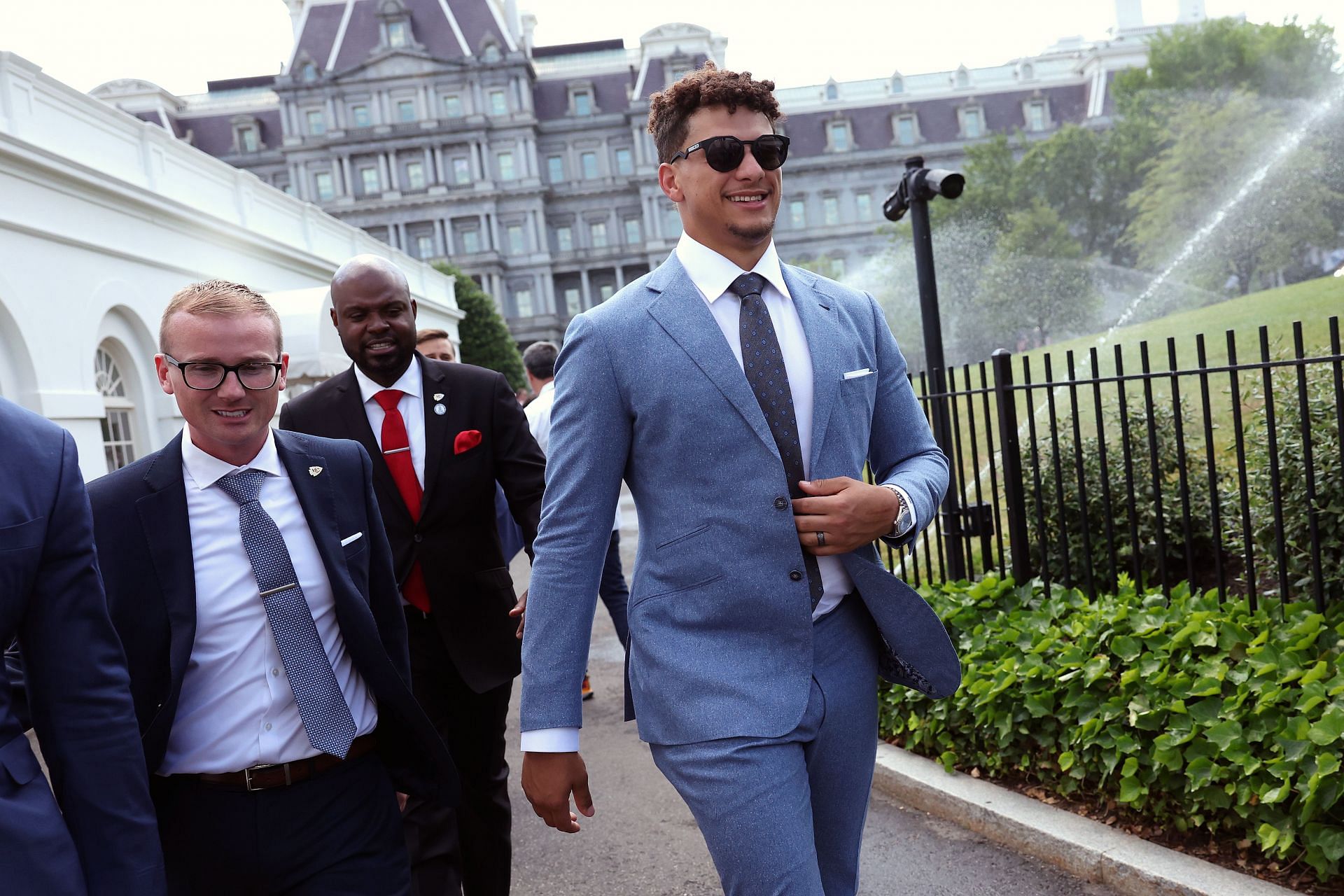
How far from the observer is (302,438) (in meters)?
2.54

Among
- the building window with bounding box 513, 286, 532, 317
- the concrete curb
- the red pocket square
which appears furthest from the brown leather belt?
the building window with bounding box 513, 286, 532, 317

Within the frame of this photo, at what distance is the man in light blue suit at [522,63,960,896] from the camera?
2025 mm

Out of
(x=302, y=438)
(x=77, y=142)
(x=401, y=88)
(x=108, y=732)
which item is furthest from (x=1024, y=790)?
(x=401, y=88)

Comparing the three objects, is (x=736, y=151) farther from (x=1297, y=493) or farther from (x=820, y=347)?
(x=1297, y=493)

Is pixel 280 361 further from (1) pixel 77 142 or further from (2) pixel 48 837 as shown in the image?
(1) pixel 77 142

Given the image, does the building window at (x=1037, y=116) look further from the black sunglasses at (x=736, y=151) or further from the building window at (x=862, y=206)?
the black sunglasses at (x=736, y=151)

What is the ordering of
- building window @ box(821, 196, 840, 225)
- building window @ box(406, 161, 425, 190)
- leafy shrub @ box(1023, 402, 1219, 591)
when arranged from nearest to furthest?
leafy shrub @ box(1023, 402, 1219, 591) → building window @ box(406, 161, 425, 190) → building window @ box(821, 196, 840, 225)

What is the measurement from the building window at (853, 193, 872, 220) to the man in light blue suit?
69.5 m

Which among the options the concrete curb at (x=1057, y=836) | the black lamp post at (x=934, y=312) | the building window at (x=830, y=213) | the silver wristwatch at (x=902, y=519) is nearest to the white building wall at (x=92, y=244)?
the black lamp post at (x=934, y=312)

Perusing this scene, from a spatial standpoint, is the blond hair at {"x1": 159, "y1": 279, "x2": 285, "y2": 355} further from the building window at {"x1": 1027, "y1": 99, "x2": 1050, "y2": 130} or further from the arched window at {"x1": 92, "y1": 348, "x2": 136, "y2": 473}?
the building window at {"x1": 1027, "y1": 99, "x2": 1050, "y2": 130}

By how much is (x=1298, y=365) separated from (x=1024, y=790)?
71.2 inches

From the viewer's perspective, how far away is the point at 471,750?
11.5 ft

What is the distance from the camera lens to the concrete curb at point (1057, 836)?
3227 mm

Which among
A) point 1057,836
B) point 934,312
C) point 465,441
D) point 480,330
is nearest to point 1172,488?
point 934,312
